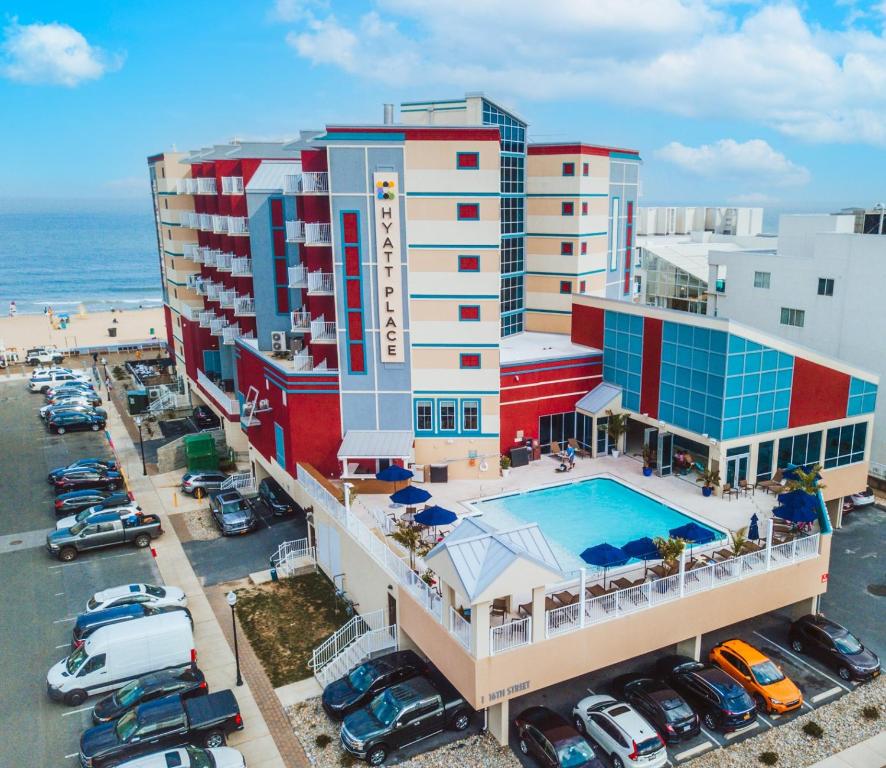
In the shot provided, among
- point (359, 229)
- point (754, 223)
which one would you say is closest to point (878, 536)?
point (359, 229)

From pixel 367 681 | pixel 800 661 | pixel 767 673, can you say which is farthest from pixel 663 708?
pixel 367 681

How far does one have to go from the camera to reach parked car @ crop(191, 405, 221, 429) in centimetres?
4950

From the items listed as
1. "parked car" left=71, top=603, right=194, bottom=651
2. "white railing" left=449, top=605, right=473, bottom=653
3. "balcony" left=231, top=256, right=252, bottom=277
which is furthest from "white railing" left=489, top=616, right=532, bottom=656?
"balcony" left=231, top=256, right=252, bottom=277

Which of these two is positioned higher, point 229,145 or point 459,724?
point 229,145

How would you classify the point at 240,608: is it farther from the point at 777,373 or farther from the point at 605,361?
the point at 777,373

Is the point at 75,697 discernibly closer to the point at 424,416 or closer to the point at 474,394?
the point at 424,416

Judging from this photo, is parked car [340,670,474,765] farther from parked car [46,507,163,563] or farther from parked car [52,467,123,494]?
parked car [52,467,123,494]

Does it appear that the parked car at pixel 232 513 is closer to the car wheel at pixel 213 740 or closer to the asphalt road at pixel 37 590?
the asphalt road at pixel 37 590

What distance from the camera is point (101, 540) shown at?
3259 cm

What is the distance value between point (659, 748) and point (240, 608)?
15955mm

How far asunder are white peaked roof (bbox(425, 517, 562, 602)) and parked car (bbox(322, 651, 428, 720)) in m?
4.47

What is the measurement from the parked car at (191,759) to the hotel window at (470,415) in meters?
17.6

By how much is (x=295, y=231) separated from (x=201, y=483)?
48.1 ft

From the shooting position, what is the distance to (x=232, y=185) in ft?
140
